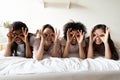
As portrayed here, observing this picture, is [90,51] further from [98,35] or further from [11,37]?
[11,37]

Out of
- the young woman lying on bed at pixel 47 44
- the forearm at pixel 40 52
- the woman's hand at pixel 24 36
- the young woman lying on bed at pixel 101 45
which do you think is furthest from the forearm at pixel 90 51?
the woman's hand at pixel 24 36

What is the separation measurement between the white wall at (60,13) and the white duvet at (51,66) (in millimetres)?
1245

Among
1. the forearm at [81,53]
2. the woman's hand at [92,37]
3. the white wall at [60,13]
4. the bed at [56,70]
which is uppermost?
the white wall at [60,13]

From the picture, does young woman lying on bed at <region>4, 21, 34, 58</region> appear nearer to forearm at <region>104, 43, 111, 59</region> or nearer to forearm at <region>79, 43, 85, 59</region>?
forearm at <region>79, 43, 85, 59</region>

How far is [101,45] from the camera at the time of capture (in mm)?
1586

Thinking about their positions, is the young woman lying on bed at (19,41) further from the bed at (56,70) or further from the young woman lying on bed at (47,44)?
the bed at (56,70)

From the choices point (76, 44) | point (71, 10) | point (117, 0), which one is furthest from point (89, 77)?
point (117, 0)

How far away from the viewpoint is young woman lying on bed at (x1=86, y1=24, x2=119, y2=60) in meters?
1.48

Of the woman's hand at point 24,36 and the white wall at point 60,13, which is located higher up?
the white wall at point 60,13

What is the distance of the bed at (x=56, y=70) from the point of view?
1.07 meters

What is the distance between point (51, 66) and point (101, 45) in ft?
1.94

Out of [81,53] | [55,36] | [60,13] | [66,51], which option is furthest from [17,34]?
[60,13]

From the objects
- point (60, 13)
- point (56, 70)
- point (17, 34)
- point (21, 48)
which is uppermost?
point (60, 13)

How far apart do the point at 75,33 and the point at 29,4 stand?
1087 millimetres
